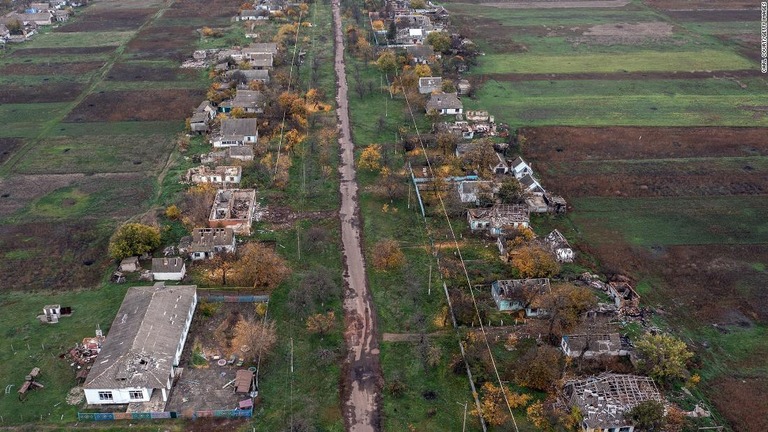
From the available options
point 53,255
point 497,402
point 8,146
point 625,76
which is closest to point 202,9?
point 8,146

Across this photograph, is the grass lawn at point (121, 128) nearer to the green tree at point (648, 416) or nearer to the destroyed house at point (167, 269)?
the destroyed house at point (167, 269)

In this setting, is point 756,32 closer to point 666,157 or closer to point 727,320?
point 666,157

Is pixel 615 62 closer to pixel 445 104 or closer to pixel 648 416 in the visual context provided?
pixel 445 104

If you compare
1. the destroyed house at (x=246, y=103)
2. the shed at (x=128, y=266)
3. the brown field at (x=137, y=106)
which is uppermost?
the destroyed house at (x=246, y=103)

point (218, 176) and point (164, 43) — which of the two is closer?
point (218, 176)

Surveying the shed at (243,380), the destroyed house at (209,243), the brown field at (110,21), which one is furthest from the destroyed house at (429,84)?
the brown field at (110,21)

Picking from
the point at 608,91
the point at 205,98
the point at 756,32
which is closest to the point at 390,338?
the point at 205,98
